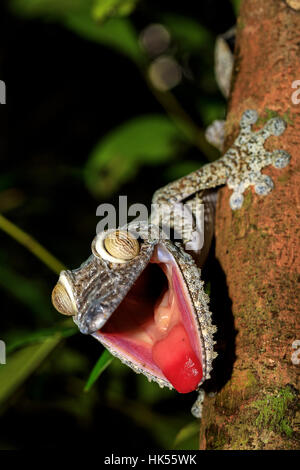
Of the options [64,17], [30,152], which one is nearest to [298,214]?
[64,17]

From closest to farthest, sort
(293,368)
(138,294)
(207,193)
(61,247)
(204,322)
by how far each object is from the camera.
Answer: (293,368), (204,322), (138,294), (207,193), (61,247)

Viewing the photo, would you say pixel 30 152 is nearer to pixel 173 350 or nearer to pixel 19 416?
pixel 19 416

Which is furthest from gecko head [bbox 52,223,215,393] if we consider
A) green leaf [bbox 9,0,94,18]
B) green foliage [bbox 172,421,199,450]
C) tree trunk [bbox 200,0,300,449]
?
green leaf [bbox 9,0,94,18]

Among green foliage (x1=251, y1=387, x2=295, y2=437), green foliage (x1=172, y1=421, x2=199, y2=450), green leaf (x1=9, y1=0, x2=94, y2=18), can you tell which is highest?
green leaf (x1=9, y1=0, x2=94, y2=18)

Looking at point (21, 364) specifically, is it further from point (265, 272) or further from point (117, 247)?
point (265, 272)

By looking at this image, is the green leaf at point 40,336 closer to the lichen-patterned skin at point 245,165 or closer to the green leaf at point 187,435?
the green leaf at point 187,435

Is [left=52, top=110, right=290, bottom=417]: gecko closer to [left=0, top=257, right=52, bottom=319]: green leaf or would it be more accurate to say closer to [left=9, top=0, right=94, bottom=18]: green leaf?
[left=9, top=0, right=94, bottom=18]: green leaf
